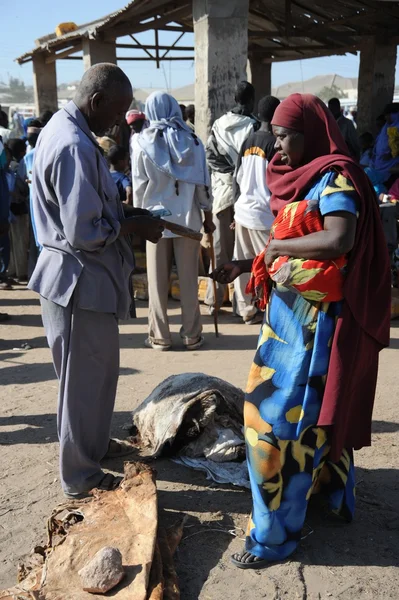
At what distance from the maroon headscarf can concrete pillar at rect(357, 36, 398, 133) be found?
10006 mm

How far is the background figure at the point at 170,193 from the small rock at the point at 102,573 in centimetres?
325

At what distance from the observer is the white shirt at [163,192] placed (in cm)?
560

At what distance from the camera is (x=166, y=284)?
589 cm

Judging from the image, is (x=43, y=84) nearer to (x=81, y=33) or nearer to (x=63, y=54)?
(x=63, y=54)

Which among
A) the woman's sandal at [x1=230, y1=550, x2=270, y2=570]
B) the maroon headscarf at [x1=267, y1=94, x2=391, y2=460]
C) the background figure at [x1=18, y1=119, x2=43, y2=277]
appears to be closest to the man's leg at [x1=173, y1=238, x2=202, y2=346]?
the background figure at [x1=18, y1=119, x2=43, y2=277]

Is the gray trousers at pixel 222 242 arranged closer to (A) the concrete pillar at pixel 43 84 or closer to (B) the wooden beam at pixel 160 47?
(B) the wooden beam at pixel 160 47

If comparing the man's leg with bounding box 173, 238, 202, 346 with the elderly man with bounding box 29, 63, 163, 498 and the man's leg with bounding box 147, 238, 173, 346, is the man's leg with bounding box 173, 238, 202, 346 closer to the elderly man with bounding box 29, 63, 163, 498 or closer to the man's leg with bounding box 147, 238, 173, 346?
the man's leg with bounding box 147, 238, 173, 346

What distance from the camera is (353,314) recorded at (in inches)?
101

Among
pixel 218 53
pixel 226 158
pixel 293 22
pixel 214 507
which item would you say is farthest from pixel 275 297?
pixel 293 22

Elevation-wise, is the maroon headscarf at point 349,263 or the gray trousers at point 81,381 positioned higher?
the maroon headscarf at point 349,263

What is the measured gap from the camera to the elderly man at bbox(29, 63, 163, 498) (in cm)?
293

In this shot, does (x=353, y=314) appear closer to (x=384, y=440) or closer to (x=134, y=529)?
(x=134, y=529)

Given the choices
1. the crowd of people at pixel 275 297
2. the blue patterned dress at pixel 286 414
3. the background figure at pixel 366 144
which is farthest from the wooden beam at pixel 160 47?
the blue patterned dress at pixel 286 414

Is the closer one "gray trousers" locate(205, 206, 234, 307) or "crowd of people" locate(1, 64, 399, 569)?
"crowd of people" locate(1, 64, 399, 569)
